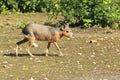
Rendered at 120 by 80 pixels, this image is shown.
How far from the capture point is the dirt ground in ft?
31.7

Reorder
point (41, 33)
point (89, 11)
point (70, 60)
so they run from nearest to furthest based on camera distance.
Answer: point (70, 60), point (41, 33), point (89, 11)

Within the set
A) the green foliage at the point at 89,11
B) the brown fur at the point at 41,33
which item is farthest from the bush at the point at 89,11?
the brown fur at the point at 41,33

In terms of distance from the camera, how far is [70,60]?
11.2 meters

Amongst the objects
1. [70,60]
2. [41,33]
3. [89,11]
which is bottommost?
[89,11]

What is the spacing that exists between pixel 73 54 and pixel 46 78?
8.87ft

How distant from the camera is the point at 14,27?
16781mm

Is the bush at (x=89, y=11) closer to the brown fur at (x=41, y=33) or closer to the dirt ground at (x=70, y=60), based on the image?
the dirt ground at (x=70, y=60)

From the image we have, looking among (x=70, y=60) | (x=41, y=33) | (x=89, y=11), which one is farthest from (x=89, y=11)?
(x=70, y=60)

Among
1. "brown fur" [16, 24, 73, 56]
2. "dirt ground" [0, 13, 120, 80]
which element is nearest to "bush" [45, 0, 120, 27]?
"dirt ground" [0, 13, 120, 80]

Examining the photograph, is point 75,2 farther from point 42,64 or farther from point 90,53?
point 42,64

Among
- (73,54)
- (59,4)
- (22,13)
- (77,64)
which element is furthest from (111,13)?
(22,13)

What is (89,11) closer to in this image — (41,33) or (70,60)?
(41,33)

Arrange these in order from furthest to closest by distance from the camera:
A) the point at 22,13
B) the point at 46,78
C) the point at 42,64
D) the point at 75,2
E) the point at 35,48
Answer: the point at 22,13 < the point at 75,2 < the point at 35,48 < the point at 42,64 < the point at 46,78

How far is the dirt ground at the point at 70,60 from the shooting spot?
967cm
